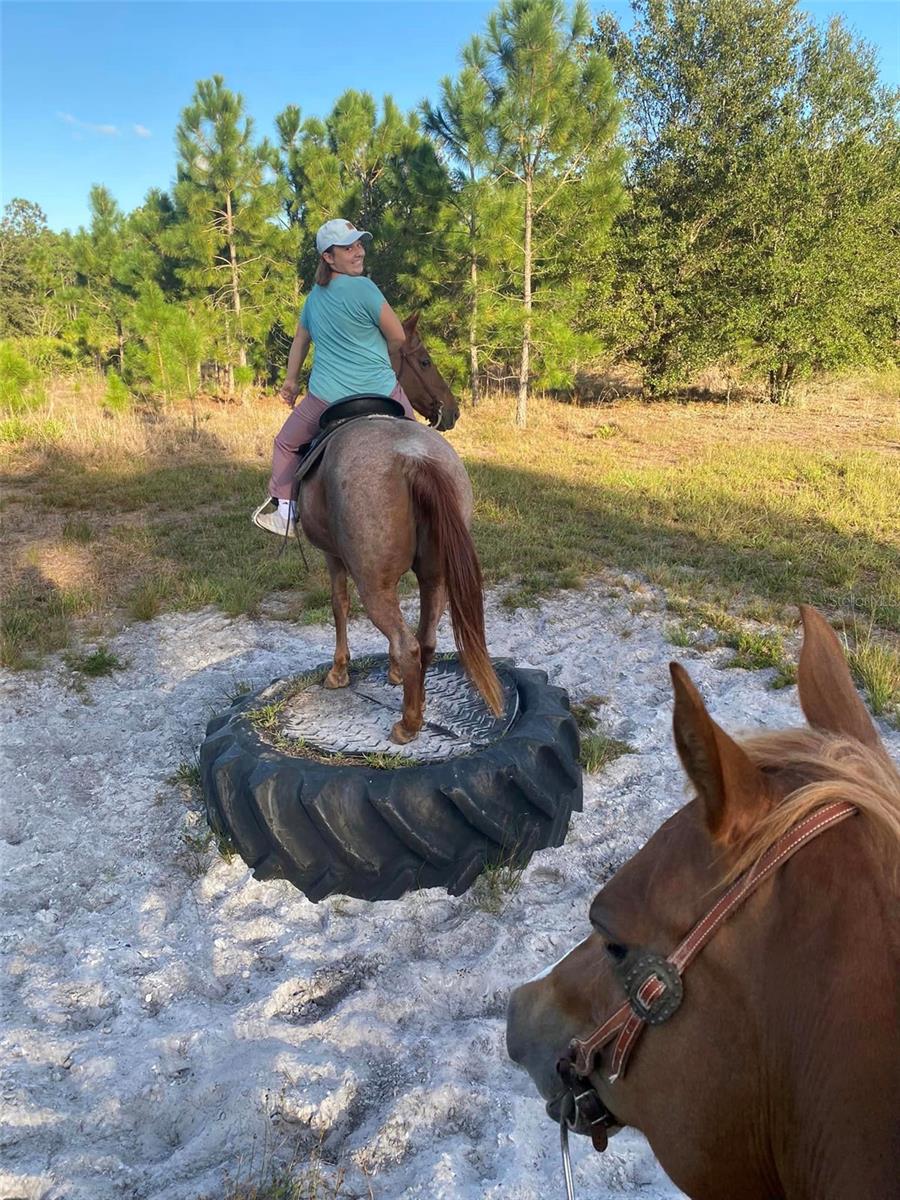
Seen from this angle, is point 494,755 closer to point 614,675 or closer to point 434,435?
point 434,435

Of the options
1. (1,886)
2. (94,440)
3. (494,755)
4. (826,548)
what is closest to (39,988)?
(1,886)

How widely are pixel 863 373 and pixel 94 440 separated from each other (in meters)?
17.6

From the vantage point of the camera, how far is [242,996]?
8.18ft

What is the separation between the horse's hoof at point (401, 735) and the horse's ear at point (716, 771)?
8.47ft

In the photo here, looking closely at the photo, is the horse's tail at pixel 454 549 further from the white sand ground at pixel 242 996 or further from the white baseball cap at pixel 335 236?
the white baseball cap at pixel 335 236

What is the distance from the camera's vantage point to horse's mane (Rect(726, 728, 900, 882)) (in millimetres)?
957

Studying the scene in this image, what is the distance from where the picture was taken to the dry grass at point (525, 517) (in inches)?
240

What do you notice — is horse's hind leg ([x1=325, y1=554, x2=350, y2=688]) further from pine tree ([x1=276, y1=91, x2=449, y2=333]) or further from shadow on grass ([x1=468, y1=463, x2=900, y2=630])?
pine tree ([x1=276, y1=91, x2=449, y2=333])

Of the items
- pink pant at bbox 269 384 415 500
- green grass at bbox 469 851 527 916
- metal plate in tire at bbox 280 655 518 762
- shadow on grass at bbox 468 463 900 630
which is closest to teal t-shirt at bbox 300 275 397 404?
pink pant at bbox 269 384 415 500

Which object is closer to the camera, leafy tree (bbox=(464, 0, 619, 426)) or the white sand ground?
the white sand ground

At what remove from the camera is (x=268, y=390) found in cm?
2039

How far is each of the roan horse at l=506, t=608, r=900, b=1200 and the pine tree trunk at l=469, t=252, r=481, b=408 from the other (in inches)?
543

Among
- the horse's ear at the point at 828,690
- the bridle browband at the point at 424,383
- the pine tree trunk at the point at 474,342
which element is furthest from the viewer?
the pine tree trunk at the point at 474,342

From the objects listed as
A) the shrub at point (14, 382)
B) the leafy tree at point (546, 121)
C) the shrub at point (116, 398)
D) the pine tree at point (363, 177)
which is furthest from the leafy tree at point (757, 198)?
the shrub at point (14, 382)
